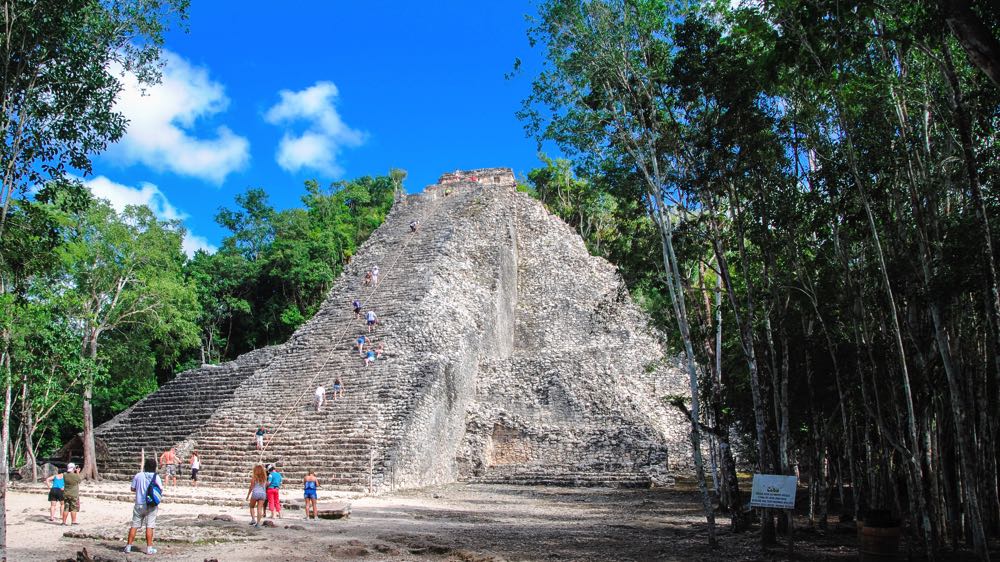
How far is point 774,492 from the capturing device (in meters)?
7.39

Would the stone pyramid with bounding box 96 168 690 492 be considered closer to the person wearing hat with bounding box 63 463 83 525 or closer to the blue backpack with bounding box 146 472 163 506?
the person wearing hat with bounding box 63 463 83 525

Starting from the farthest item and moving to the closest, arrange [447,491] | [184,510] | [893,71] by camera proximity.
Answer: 1. [447,491]
2. [184,510]
3. [893,71]

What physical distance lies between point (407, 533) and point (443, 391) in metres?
9.28

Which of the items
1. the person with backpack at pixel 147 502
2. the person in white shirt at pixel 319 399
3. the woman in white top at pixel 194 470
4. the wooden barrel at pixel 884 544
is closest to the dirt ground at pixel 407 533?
the person with backpack at pixel 147 502

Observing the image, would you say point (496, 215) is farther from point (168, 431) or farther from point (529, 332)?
point (168, 431)

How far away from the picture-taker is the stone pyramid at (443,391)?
16.1 m

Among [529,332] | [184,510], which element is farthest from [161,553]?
[529,332]

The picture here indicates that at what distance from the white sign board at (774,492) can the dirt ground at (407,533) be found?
3.41 feet

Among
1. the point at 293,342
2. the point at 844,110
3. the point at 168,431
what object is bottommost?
the point at 168,431

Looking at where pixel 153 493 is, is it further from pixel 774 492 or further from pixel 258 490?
pixel 774 492

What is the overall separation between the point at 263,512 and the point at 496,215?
21.9 meters

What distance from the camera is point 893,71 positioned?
7531mm

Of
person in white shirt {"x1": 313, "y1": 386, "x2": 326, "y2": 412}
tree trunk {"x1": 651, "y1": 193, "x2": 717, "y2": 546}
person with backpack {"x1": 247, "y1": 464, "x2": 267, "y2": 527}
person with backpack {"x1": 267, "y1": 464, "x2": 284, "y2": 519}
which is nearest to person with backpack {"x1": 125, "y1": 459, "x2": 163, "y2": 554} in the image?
person with backpack {"x1": 247, "y1": 464, "x2": 267, "y2": 527}

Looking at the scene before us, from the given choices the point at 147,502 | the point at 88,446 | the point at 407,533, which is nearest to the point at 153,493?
the point at 147,502
